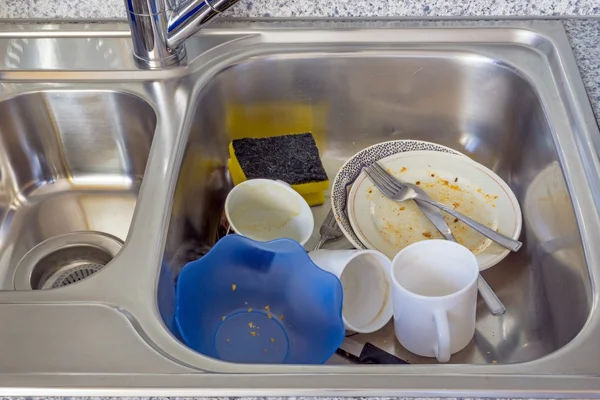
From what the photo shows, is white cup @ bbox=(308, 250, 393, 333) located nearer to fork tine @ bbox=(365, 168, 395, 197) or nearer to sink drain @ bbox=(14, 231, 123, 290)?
fork tine @ bbox=(365, 168, 395, 197)

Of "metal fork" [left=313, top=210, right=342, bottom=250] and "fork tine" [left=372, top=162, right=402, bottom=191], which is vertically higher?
"fork tine" [left=372, top=162, right=402, bottom=191]

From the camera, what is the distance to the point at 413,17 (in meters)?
0.95

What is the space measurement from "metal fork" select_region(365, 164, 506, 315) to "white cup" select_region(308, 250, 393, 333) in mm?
106

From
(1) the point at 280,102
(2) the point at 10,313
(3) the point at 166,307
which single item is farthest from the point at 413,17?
(2) the point at 10,313

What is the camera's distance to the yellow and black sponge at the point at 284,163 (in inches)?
34.9

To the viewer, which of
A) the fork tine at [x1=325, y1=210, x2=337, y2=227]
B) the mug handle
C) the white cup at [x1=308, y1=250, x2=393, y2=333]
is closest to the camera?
the mug handle

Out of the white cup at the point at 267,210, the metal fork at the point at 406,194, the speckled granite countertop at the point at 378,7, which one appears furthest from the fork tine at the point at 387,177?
the speckled granite countertop at the point at 378,7

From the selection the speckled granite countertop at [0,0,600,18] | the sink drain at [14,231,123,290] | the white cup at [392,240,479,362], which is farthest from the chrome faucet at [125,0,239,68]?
the white cup at [392,240,479,362]

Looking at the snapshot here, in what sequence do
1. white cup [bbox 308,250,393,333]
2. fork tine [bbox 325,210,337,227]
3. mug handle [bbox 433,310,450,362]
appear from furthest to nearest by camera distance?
fork tine [bbox 325,210,337,227] → white cup [bbox 308,250,393,333] → mug handle [bbox 433,310,450,362]

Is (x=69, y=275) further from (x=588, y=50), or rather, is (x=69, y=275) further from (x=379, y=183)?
(x=588, y=50)

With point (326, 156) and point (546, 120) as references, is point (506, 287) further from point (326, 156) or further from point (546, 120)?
point (326, 156)

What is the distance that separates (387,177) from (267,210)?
166 mm

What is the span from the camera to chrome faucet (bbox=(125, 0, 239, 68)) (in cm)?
79

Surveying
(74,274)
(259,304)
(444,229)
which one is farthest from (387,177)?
(74,274)
